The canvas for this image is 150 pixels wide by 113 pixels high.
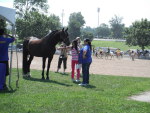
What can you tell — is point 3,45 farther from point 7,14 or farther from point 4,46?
point 7,14

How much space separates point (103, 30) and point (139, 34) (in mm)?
109268

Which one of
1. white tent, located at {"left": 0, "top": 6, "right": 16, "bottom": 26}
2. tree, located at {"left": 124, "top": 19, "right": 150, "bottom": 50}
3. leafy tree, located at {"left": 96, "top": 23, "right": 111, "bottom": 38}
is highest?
leafy tree, located at {"left": 96, "top": 23, "right": 111, "bottom": 38}

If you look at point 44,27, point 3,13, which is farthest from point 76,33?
point 3,13

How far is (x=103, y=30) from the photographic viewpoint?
170 meters

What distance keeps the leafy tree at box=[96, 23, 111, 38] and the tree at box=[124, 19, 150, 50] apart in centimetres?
10044

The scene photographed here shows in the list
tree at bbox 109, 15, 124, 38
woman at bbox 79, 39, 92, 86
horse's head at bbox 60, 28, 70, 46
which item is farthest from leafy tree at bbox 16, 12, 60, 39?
tree at bbox 109, 15, 124, 38

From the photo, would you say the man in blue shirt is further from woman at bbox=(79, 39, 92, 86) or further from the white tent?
woman at bbox=(79, 39, 92, 86)

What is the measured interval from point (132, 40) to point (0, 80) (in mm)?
57444

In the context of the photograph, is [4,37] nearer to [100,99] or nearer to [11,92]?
[11,92]

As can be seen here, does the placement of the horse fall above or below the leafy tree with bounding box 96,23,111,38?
below

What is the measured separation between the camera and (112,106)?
7465 millimetres

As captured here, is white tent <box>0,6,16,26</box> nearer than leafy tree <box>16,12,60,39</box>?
Yes

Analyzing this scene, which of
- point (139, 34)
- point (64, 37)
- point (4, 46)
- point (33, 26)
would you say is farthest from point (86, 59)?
point (33, 26)

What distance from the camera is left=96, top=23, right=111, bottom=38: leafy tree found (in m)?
169
